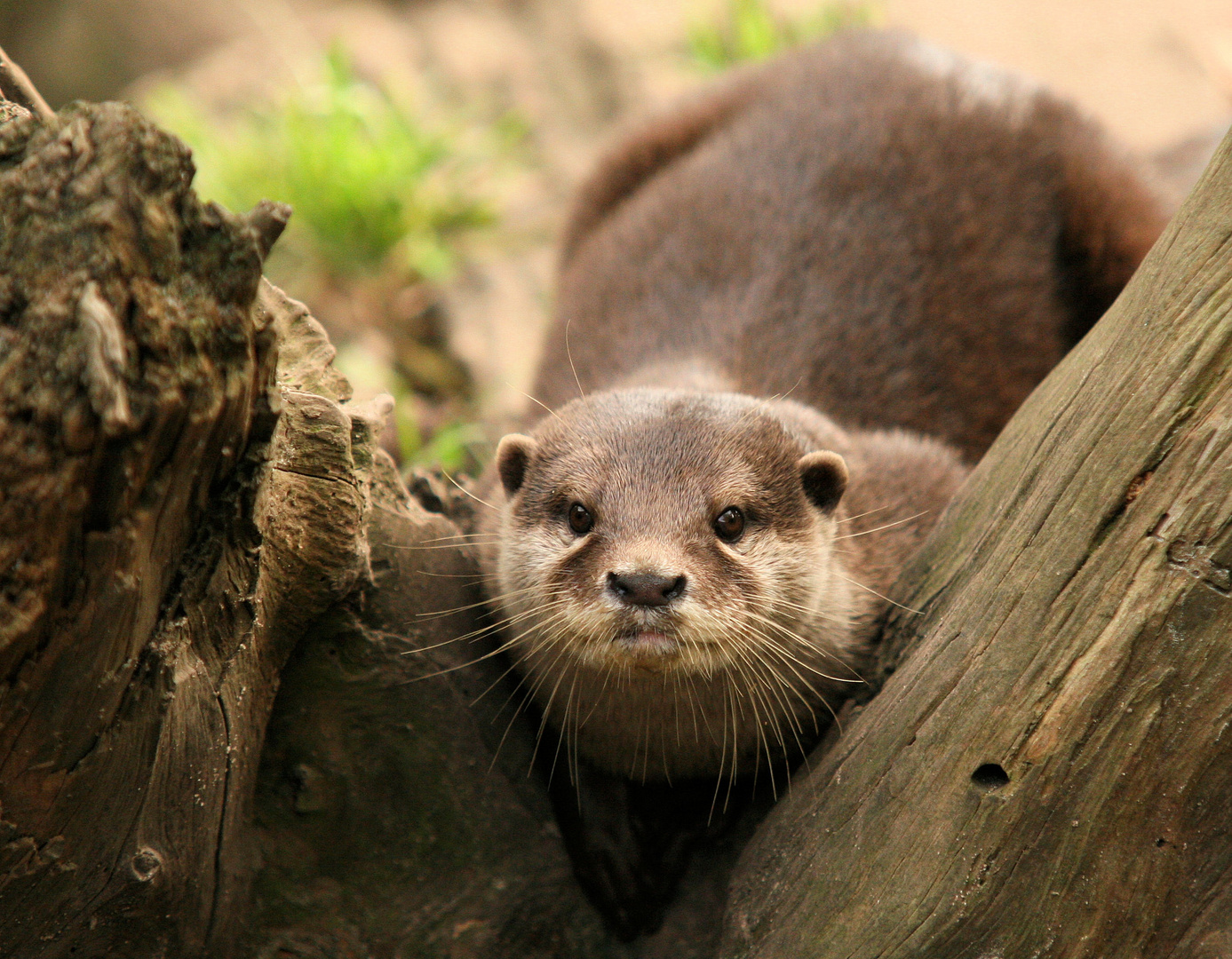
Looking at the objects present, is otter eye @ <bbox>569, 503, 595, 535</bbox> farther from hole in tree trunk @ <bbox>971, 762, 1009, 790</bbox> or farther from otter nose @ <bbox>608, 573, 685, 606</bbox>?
hole in tree trunk @ <bbox>971, 762, 1009, 790</bbox>

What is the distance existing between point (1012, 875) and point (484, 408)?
3837 millimetres

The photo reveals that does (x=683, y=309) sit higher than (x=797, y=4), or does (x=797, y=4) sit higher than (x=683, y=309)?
(x=797, y=4)

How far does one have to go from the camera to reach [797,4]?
25.2ft

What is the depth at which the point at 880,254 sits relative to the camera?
3.71 metres

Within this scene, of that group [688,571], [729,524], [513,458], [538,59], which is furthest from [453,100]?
[688,571]

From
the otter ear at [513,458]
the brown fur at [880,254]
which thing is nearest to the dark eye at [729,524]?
the otter ear at [513,458]

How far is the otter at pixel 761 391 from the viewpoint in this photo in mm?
2598

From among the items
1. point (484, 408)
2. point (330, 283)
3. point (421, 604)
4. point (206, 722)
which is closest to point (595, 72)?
point (330, 283)

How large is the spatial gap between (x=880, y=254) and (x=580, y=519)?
1610mm

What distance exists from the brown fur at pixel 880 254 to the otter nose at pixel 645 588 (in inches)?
46.5

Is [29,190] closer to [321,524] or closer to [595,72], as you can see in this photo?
[321,524]

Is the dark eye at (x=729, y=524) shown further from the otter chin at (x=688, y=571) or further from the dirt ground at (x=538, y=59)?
the dirt ground at (x=538, y=59)

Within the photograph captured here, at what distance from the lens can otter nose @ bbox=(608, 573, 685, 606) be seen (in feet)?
7.53

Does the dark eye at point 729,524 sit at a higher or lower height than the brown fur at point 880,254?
lower
